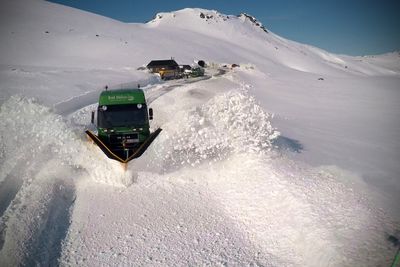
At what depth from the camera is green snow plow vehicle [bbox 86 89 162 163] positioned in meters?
12.1

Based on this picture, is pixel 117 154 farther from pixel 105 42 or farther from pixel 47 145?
pixel 105 42

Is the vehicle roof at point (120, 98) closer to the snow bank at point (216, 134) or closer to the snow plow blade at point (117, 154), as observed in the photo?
the snow plow blade at point (117, 154)

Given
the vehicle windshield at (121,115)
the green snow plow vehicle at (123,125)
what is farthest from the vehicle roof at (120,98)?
the vehicle windshield at (121,115)

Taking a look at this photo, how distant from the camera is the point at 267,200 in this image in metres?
9.53

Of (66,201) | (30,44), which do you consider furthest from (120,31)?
(66,201)

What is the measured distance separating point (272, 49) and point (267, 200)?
448ft

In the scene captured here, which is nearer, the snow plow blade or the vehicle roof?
the snow plow blade

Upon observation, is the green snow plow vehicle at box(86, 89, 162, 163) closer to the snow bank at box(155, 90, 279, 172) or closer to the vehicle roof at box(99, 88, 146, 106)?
the vehicle roof at box(99, 88, 146, 106)

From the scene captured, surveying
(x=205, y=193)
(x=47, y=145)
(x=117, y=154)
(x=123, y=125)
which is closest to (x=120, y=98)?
(x=123, y=125)

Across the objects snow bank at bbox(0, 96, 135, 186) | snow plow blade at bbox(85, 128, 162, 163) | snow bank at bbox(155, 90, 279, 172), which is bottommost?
snow bank at bbox(0, 96, 135, 186)

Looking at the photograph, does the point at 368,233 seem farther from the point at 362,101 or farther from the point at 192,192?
the point at 362,101

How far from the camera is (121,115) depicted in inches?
494

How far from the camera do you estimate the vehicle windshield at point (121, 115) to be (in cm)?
1234

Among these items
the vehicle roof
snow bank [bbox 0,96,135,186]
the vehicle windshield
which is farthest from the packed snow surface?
the vehicle roof
